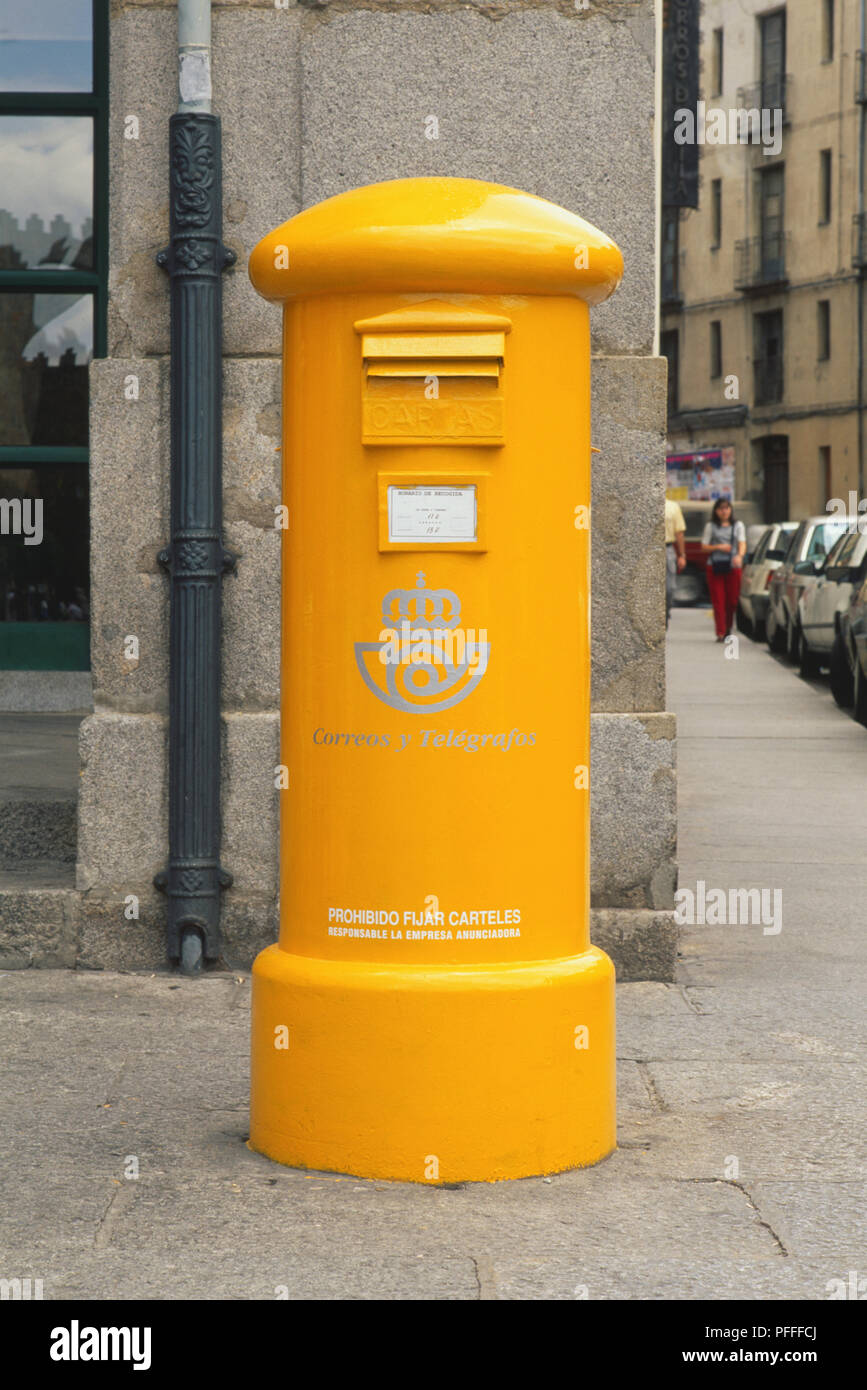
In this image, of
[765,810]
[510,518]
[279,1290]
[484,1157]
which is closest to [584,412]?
[510,518]

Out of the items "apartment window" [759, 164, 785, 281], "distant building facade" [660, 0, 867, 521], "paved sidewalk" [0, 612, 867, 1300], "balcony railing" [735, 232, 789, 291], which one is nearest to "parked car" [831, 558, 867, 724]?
"paved sidewalk" [0, 612, 867, 1300]

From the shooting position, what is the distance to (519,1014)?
387cm

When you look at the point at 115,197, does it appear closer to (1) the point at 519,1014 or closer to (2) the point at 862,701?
(1) the point at 519,1014

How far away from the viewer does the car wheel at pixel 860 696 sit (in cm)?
1451

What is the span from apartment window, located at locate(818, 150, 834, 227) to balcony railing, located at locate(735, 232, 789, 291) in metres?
1.89

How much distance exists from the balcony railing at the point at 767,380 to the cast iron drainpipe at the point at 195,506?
48851 mm

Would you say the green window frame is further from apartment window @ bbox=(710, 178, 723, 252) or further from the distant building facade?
apartment window @ bbox=(710, 178, 723, 252)

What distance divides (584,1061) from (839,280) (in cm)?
4885

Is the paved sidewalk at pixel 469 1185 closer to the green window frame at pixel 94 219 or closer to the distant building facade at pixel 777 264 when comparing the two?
the green window frame at pixel 94 219

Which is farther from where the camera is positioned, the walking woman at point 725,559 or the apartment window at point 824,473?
the apartment window at point 824,473

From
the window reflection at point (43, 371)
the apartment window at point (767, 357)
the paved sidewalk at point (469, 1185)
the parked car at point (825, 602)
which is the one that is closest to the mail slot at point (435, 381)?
the paved sidewalk at point (469, 1185)

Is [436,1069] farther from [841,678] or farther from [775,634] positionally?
[775,634]

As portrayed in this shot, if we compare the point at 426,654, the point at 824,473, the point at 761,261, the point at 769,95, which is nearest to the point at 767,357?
the point at 761,261

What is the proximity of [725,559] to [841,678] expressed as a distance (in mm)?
6978
